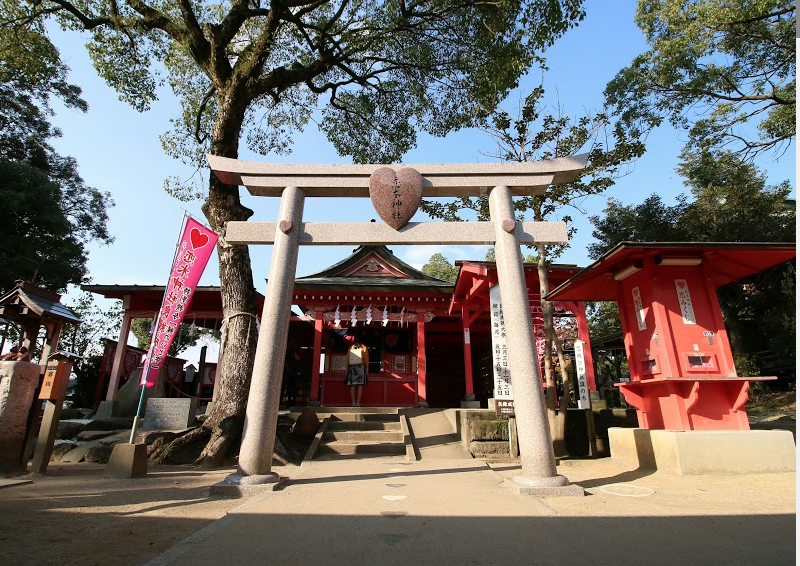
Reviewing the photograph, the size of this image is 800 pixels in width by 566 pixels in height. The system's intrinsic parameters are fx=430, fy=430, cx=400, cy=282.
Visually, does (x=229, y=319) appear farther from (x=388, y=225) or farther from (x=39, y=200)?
(x=39, y=200)

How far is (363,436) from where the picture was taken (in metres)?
8.80

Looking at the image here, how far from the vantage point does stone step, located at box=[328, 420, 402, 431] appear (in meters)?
9.49

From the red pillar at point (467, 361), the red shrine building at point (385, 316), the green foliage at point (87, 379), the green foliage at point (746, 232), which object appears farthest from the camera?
the green foliage at point (746, 232)

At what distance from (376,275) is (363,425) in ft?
21.3

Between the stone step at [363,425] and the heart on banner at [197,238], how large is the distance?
4.84 meters

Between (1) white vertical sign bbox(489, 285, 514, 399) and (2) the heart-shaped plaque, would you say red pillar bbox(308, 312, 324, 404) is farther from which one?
(2) the heart-shaped plaque

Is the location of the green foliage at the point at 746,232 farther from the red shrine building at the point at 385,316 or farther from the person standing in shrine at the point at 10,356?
the person standing in shrine at the point at 10,356

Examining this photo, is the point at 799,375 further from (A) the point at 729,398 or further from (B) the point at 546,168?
(A) the point at 729,398

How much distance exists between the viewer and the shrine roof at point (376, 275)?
42.3 ft

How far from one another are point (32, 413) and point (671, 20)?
49.6 feet

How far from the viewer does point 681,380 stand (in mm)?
5891

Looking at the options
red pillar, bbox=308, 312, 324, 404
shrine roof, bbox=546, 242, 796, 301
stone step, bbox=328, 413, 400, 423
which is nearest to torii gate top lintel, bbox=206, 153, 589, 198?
shrine roof, bbox=546, 242, 796, 301

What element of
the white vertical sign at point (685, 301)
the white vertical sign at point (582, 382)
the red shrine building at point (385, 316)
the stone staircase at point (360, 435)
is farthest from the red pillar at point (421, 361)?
the white vertical sign at point (685, 301)

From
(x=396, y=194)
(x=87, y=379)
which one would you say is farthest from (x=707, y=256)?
(x=87, y=379)
